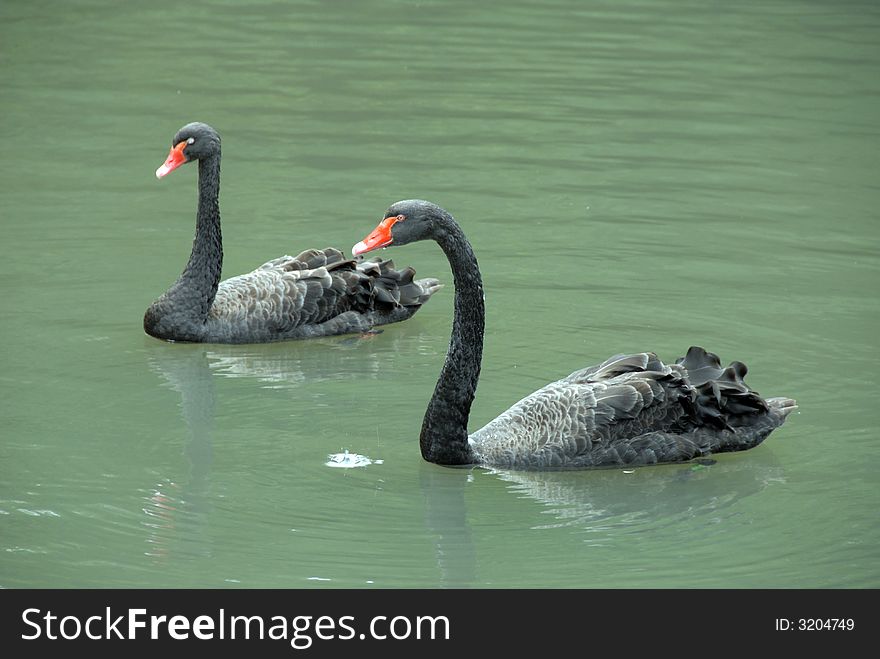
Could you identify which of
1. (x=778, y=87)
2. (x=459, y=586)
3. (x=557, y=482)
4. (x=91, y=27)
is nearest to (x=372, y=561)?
(x=459, y=586)

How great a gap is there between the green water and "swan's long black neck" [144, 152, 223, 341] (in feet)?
0.45

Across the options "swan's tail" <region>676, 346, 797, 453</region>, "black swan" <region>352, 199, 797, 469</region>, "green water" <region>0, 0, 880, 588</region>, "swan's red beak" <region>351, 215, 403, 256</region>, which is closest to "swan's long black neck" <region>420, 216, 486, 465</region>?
"black swan" <region>352, 199, 797, 469</region>

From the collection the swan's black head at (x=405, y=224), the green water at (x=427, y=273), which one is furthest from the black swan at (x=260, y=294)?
the swan's black head at (x=405, y=224)

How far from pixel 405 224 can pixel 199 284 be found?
8.32 feet

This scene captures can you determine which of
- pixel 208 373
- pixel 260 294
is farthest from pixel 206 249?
pixel 208 373

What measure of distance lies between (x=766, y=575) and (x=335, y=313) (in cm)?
381

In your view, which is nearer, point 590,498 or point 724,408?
point 590,498

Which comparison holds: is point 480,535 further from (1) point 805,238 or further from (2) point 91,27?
(2) point 91,27

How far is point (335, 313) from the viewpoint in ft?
29.8

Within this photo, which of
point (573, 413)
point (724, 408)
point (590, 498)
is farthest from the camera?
point (724, 408)

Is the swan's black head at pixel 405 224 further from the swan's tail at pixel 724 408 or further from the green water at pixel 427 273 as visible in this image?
the swan's tail at pixel 724 408

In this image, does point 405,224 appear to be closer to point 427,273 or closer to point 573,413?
point 573,413

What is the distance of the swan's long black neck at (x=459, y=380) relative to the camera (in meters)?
6.85

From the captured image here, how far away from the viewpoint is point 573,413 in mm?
6914
